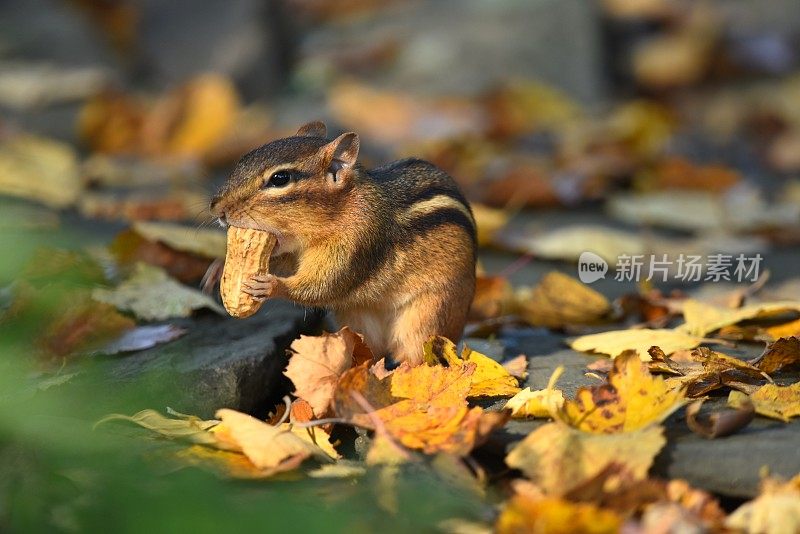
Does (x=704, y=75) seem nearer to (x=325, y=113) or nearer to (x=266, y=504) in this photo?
(x=325, y=113)

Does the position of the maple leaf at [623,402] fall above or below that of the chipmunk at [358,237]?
below

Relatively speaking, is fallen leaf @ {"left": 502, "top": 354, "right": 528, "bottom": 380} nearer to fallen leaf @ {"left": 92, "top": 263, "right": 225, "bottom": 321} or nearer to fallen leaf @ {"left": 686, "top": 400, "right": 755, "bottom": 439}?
fallen leaf @ {"left": 686, "top": 400, "right": 755, "bottom": 439}

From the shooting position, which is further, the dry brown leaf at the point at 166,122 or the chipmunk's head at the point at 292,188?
the dry brown leaf at the point at 166,122

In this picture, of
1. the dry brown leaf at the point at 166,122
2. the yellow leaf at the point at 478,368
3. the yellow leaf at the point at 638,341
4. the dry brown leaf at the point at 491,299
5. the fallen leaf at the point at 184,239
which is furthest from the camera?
the dry brown leaf at the point at 166,122

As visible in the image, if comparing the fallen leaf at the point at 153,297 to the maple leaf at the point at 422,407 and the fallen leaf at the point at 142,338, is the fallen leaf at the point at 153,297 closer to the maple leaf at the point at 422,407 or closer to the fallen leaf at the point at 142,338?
the fallen leaf at the point at 142,338

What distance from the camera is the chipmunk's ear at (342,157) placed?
10.3 ft

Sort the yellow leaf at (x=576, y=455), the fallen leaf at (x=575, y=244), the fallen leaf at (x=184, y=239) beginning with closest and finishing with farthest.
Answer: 1. the yellow leaf at (x=576, y=455)
2. the fallen leaf at (x=184, y=239)
3. the fallen leaf at (x=575, y=244)

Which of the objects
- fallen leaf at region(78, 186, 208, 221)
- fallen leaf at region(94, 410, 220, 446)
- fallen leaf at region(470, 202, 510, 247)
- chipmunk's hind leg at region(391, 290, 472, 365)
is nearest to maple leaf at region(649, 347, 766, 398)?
chipmunk's hind leg at region(391, 290, 472, 365)

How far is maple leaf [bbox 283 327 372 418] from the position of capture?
2.84m

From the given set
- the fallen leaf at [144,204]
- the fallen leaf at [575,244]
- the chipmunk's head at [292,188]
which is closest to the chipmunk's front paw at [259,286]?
the chipmunk's head at [292,188]

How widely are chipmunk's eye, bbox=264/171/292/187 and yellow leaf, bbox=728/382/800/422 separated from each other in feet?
4.51

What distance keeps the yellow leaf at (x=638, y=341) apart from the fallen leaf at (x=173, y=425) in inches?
49.9

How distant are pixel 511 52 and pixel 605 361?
516 cm

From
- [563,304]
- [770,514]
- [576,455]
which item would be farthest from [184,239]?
[770,514]
